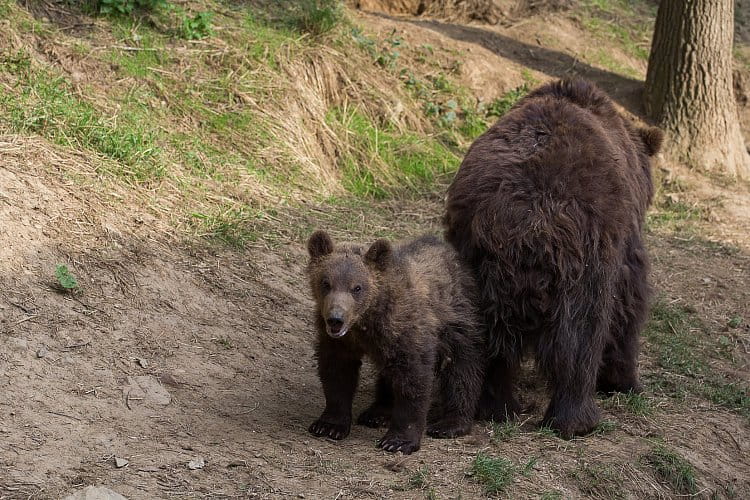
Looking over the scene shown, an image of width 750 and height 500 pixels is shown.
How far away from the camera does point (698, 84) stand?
1162 cm

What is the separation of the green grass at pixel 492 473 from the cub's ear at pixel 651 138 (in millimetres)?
3303

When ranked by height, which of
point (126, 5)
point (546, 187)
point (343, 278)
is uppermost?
point (126, 5)

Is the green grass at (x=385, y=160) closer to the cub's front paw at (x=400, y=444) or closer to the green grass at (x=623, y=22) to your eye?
the green grass at (x=623, y=22)

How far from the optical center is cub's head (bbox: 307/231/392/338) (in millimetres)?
5734

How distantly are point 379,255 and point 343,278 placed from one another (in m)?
0.33

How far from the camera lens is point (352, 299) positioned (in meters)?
5.83

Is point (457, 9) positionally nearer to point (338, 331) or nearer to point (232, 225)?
point (232, 225)

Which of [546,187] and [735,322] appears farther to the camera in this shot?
[735,322]

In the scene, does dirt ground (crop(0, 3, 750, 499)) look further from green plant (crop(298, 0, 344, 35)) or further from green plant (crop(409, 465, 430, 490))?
green plant (crop(298, 0, 344, 35))

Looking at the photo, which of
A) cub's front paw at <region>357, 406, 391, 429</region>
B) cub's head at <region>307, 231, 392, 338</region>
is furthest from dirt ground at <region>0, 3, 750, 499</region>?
cub's head at <region>307, 231, 392, 338</region>

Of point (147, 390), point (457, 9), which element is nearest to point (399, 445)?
point (147, 390)

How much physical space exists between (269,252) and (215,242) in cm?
52

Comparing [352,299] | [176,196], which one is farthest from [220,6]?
[352,299]

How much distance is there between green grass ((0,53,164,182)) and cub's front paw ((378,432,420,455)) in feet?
12.1
